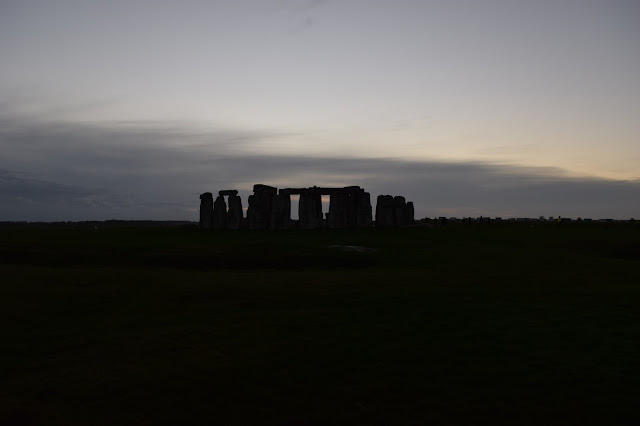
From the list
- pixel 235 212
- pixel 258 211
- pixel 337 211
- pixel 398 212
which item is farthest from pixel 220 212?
pixel 398 212

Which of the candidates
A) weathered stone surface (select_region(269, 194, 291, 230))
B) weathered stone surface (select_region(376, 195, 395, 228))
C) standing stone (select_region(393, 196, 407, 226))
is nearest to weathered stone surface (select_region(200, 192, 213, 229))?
weathered stone surface (select_region(269, 194, 291, 230))

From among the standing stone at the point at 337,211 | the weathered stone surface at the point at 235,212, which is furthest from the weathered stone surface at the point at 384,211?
the weathered stone surface at the point at 235,212

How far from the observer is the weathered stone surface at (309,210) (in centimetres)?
5016

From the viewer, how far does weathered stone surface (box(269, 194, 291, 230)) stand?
49.7 meters

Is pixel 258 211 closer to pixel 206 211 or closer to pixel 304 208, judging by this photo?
pixel 304 208

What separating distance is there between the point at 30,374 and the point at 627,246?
35.5m

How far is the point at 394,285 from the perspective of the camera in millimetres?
18031

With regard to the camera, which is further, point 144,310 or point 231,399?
point 144,310

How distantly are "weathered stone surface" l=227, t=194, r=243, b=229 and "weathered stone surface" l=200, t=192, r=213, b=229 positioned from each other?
8.04 ft

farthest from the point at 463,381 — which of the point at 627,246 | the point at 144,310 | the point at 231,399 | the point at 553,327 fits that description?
the point at 627,246

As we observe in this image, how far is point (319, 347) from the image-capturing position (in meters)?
10.0

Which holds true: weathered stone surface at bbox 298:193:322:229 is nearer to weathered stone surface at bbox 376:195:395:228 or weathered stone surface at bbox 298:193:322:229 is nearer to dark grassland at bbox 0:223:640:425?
weathered stone surface at bbox 376:195:395:228

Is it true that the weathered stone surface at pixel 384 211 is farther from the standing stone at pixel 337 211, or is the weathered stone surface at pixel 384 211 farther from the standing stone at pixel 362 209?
the standing stone at pixel 337 211

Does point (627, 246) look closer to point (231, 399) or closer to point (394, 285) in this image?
point (394, 285)
